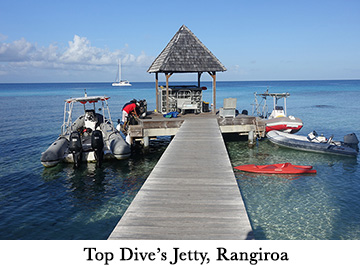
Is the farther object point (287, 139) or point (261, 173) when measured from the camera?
point (287, 139)

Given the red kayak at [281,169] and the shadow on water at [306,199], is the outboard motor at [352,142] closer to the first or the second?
the shadow on water at [306,199]

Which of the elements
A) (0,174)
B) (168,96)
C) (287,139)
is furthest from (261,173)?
(0,174)

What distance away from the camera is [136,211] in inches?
247

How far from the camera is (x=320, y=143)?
1891cm

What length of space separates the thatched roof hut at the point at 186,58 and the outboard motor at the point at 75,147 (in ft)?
24.8

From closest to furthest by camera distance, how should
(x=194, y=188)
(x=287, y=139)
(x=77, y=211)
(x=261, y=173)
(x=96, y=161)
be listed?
1. (x=194, y=188)
2. (x=77, y=211)
3. (x=261, y=173)
4. (x=96, y=161)
5. (x=287, y=139)

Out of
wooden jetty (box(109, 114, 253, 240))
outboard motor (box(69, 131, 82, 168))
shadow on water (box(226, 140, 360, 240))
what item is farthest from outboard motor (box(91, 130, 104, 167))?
shadow on water (box(226, 140, 360, 240))

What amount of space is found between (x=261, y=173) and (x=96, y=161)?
8803 millimetres

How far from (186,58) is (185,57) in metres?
0.12

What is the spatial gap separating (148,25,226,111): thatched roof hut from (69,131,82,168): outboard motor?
24.8ft

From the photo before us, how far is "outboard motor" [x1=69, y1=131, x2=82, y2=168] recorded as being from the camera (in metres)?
15.3

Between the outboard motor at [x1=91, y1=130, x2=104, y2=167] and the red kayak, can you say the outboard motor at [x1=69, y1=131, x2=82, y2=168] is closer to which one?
the outboard motor at [x1=91, y1=130, x2=104, y2=167]

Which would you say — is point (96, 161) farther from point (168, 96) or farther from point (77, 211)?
point (168, 96)
